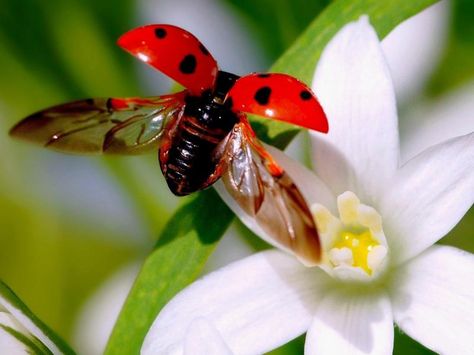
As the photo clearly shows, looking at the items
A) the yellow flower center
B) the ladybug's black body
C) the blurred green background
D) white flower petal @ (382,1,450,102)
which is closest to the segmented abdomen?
the ladybug's black body

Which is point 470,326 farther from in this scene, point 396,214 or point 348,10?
point 348,10

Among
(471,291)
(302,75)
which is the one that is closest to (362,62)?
(302,75)

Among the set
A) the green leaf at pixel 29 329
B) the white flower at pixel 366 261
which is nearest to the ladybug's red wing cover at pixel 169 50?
the white flower at pixel 366 261

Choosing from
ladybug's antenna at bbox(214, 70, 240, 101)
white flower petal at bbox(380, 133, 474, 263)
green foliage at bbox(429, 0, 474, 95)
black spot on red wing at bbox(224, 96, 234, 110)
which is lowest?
green foliage at bbox(429, 0, 474, 95)

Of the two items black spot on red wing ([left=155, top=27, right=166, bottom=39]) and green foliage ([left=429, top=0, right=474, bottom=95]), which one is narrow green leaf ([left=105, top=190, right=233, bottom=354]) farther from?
green foliage ([left=429, top=0, right=474, bottom=95])

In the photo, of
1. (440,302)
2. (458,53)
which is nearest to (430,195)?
(440,302)

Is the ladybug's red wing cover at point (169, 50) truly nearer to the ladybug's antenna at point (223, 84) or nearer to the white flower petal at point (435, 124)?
the ladybug's antenna at point (223, 84)

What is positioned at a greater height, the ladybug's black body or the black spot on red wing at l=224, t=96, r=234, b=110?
the black spot on red wing at l=224, t=96, r=234, b=110
